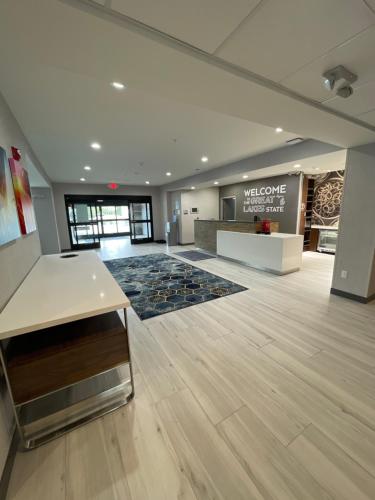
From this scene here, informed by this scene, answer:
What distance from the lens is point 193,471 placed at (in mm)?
1205

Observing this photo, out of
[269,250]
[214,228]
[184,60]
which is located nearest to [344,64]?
[184,60]

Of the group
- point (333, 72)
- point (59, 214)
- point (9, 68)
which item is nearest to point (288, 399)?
point (333, 72)

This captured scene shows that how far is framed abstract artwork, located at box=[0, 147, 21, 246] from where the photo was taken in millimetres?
1556

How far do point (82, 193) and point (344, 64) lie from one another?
365 inches

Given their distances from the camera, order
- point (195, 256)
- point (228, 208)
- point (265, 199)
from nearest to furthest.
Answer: point (195, 256) → point (265, 199) → point (228, 208)

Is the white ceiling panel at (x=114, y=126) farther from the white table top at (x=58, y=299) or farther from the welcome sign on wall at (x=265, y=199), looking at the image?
the welcome sign on wall at (x=265, y=199)

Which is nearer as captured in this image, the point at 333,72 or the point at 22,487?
the point at 22,487

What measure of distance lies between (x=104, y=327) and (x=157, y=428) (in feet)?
2.74

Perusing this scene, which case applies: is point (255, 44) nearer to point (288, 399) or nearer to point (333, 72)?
point (333, 72)

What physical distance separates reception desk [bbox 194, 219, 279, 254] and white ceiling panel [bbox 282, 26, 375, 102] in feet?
12.3

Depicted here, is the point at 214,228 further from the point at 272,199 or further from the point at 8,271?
the point at 8,271

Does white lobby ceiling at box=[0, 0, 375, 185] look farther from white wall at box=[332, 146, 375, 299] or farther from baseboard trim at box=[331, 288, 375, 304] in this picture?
baseboard trim at box=[331, 288, 375, 304]

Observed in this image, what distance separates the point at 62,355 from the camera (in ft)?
4.54

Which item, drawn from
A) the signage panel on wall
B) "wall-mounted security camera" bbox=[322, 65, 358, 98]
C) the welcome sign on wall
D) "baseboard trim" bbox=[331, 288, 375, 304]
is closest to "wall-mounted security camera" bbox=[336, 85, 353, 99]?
"wall-mounted security camera" bbox=[322, 65, 358, 98]
